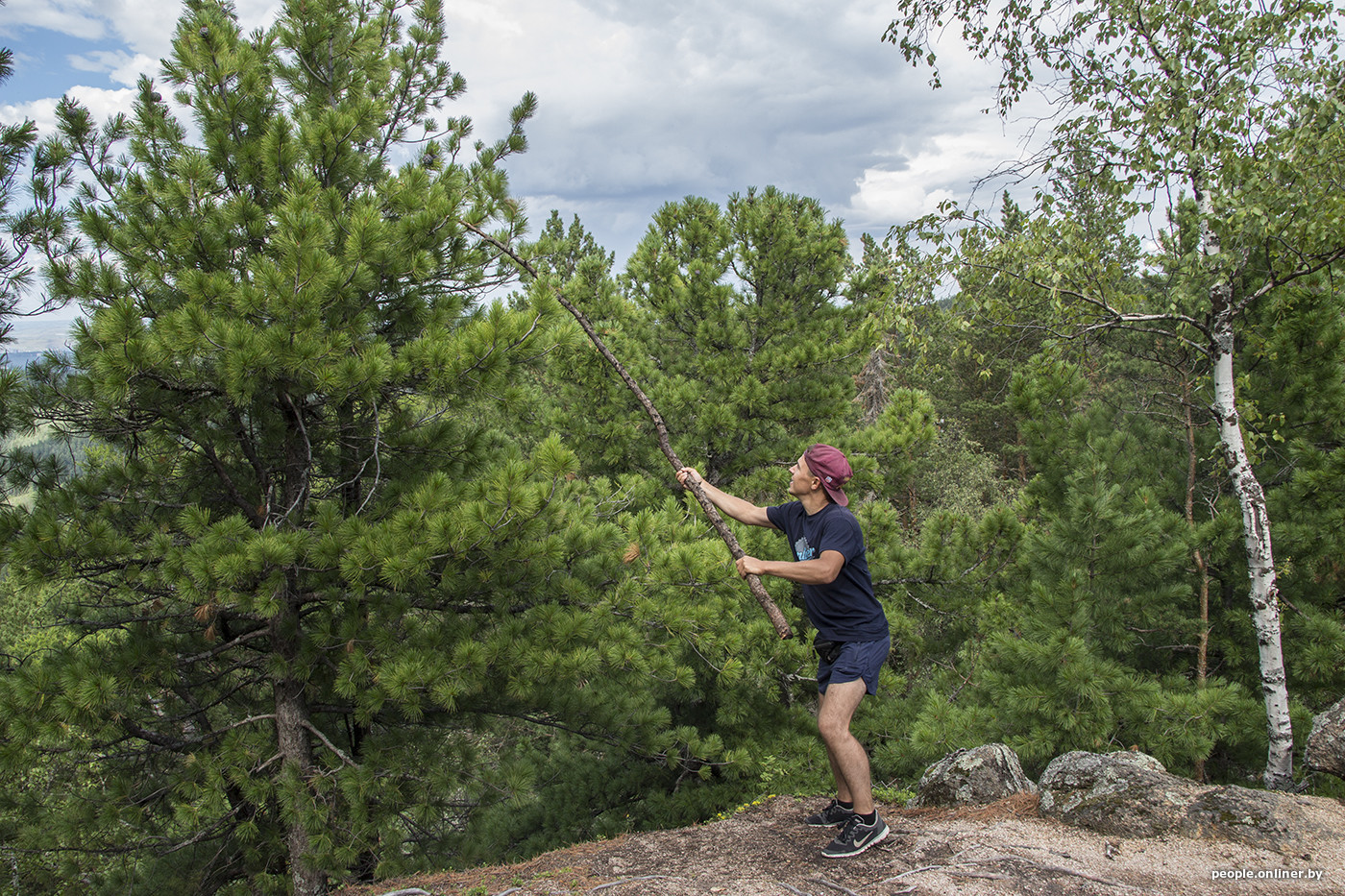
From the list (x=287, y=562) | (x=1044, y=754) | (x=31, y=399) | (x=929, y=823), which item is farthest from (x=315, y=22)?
(x=1044, y=754)

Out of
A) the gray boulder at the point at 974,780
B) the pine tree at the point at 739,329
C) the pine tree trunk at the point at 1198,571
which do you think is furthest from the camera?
the pine tree at the point at 739,329

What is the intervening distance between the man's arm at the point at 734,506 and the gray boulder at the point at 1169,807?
2407 mm

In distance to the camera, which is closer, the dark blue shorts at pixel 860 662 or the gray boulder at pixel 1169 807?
the dark blue shorts at pixel 860 662

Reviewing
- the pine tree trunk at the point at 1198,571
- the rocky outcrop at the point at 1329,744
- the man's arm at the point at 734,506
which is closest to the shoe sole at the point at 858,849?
the man's arm at the point at 734,506

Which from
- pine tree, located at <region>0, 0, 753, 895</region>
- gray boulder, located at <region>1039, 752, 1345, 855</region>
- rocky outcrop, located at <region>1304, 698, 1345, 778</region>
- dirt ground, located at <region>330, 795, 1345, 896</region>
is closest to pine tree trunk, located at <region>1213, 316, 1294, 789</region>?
rocky outcrop, located at <region>1304, 698, 1345, 778</region>

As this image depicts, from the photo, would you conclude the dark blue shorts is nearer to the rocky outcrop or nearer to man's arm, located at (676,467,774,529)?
man's arm, located at (676,467,774,529)

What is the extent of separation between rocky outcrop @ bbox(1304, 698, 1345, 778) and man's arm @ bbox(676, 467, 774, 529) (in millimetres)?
3964

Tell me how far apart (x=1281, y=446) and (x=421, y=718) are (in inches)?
321

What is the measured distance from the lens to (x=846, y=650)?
353cm

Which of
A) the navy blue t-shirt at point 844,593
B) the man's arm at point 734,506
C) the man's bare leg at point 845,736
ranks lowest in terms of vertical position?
the man's bare leg at point 845,736

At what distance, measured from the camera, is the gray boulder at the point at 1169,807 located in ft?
12.0

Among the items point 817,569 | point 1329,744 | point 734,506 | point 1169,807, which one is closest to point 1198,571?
point 1329,744

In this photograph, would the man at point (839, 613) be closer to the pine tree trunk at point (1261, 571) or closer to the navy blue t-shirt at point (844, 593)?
the navy blue t-shirt at point (844, 593)

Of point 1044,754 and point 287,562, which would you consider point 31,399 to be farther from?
point 1044,754
